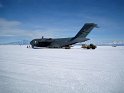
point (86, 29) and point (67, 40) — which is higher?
point (86, 29)

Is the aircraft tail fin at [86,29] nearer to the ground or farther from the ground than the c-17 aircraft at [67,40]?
farther from the ground

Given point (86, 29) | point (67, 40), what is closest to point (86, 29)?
point (86, 29)

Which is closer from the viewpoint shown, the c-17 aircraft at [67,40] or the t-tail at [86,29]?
the c-17 aircraft at [67,40]

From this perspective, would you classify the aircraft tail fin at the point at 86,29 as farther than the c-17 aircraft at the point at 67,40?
Yes

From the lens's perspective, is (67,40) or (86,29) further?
(86,29)

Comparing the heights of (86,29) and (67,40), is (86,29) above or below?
above

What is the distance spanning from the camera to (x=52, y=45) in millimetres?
41344

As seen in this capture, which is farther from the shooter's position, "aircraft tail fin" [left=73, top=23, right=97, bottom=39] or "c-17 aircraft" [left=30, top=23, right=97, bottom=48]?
"aircraft tail fin" [left=73, top=23, right=97, bottom=39]

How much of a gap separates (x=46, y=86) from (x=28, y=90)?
631 mm

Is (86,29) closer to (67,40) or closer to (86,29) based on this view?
(86,29)

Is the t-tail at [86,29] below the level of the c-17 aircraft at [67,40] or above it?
above

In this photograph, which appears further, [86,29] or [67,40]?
[86,29]

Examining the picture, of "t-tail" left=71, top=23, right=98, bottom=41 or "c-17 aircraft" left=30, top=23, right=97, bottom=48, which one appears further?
"t-tail" left=71, top=23, right=98, bottom=41

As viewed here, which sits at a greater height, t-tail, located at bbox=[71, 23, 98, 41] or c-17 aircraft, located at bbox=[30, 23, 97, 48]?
t-tail, located at bbox=[71, 23, 98, 41]
